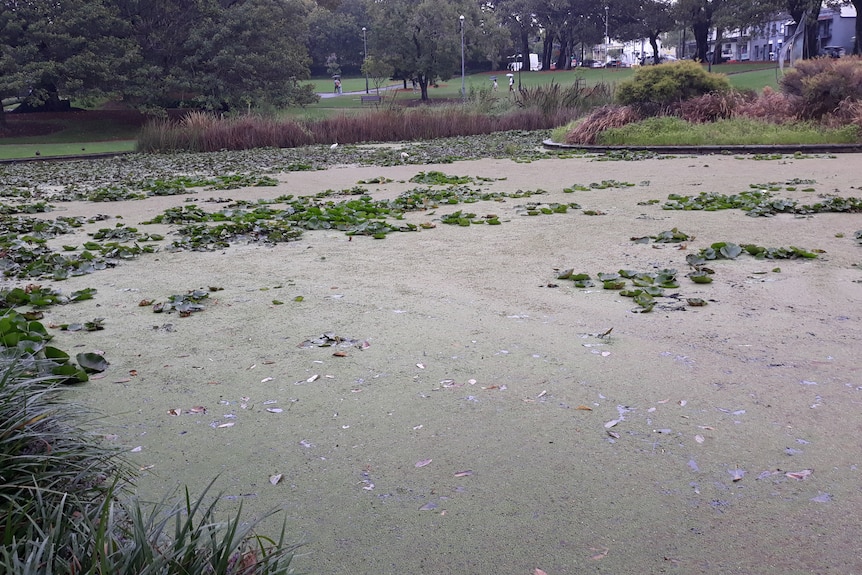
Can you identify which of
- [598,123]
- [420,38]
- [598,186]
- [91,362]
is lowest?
[91,362]

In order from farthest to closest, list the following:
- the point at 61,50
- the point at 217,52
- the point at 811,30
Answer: the point at 811,30, the point at 217,52, the point at 61,50

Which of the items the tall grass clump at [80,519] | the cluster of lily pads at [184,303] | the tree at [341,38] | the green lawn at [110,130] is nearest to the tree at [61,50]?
the green lawn at [110,130]

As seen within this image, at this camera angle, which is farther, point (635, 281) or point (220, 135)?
point (220, 135)

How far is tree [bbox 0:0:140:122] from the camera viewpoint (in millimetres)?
27578

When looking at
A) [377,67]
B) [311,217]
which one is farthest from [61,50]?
[311,217]

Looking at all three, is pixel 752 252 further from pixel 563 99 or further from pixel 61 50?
pixel 61 50

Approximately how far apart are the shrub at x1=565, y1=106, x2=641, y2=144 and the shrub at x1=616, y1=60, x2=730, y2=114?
39 cm

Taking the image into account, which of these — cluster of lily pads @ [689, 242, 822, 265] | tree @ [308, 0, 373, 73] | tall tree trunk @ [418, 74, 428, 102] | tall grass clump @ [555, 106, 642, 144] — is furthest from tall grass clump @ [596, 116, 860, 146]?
tree @ [308, 0, 373, 73]

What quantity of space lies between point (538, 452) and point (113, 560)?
62.2 inches

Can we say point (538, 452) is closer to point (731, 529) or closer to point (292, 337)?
point (731, 529)

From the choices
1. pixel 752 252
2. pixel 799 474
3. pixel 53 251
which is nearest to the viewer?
pixel 799 474

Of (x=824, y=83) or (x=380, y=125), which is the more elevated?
(x=824, y=83)

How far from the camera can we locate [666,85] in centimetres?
1742

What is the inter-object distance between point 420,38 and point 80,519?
48.6 meters
